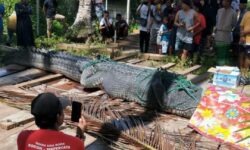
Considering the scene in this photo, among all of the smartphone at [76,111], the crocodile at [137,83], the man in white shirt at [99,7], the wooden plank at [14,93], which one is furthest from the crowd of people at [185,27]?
the smartphone at [76,111]

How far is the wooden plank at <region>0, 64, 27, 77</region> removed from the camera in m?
7.66

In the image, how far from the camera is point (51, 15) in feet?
38.9

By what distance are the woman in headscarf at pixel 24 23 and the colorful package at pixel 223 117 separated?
6039 millimetres

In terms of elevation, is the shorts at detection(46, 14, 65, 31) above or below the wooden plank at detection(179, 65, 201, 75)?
above

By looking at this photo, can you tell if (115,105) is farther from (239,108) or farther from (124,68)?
(239,108)

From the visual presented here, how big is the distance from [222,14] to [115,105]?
152 inches

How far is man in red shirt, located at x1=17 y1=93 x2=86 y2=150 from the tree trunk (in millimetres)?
8938

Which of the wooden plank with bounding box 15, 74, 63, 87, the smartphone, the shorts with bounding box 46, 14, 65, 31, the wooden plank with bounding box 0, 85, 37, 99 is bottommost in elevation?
the wooden plank with bounding box 0, 85, 37, 99

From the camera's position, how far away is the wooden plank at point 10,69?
7663mm

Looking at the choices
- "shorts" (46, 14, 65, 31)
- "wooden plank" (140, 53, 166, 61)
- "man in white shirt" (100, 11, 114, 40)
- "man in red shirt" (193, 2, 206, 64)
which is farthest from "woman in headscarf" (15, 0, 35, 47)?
"man in red shirt" (193, 2, 206, 64)

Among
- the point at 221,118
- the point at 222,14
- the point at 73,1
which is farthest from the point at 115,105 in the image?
the point at 73,1

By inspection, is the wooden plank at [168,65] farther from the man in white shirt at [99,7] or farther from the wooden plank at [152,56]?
the man in white shirt at [99,7]

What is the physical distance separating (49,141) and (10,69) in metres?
5.73

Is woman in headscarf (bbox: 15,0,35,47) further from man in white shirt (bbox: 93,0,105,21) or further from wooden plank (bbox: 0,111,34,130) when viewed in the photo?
wooden plank (bbox: 0,111,34,130)
